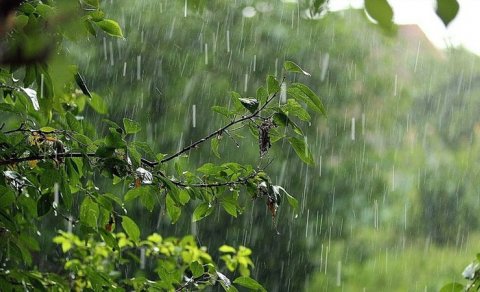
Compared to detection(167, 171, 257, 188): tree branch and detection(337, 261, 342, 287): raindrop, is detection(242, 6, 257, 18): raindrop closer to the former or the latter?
detection(337, 261, 342, 287): raindrop

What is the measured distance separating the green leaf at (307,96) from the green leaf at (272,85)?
0.03 m

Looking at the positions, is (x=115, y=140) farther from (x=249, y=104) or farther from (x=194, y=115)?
(x=194, y=115)

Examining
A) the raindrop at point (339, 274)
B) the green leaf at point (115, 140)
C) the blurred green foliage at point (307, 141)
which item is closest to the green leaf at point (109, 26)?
the green leaf at point (115, 140)

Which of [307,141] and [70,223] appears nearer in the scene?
[70,223]

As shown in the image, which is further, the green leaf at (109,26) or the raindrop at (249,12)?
the raindrop at (249,12)

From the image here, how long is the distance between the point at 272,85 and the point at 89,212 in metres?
0.49

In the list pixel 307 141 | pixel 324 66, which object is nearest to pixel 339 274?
pixel 307 141

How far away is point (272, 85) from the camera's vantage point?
4.47 feet

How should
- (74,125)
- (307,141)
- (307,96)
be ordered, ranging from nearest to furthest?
(307,96) → (74,125) → (307,141)

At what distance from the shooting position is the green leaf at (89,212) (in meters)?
1.56

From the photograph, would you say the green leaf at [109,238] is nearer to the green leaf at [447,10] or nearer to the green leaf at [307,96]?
the green leaf at [307,96]

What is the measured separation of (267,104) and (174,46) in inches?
222

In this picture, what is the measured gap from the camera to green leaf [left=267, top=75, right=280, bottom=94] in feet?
4.45

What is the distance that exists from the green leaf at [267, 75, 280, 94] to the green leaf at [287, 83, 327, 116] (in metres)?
0.03
